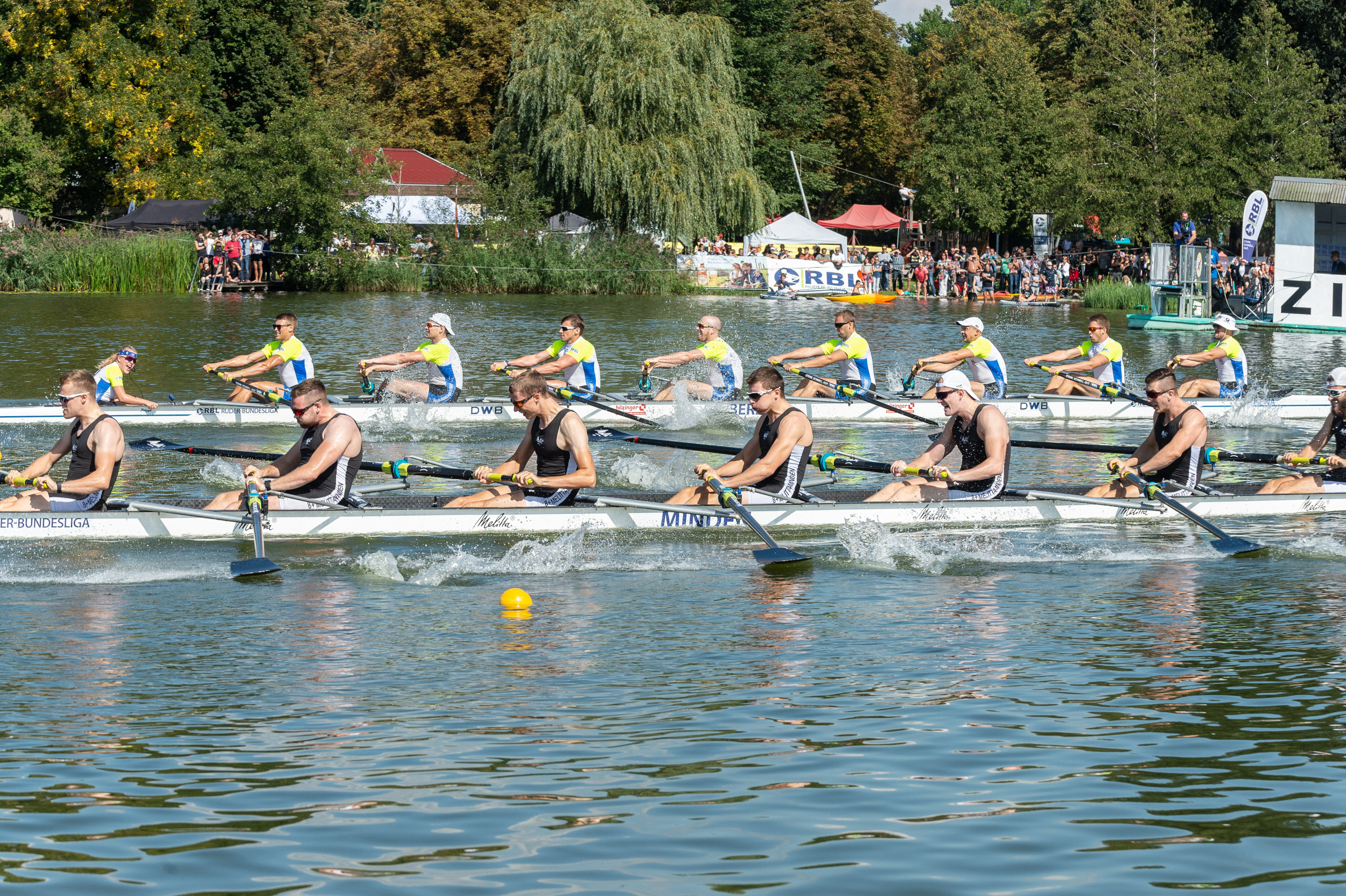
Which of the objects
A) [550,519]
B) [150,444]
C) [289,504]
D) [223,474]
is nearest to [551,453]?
[550,519]

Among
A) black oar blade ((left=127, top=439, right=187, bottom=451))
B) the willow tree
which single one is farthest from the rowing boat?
the willow tree

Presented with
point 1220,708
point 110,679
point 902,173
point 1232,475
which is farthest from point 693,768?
point 902,173

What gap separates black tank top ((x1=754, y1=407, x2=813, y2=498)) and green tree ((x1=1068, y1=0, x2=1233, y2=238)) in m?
41.4

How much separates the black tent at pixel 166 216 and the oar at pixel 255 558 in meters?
42.1

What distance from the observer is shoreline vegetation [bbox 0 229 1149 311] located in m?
47.8

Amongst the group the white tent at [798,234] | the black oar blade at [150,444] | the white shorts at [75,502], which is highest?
the white tent at [798,234]

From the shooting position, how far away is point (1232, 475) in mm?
18141

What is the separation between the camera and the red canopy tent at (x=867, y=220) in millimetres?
70125

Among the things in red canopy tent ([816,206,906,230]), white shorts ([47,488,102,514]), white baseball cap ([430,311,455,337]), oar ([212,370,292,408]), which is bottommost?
white shorts ([47,488,102,514])

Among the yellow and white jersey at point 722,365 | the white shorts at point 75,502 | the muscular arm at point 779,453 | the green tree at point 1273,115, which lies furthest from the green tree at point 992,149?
the white shorts at point 75,502

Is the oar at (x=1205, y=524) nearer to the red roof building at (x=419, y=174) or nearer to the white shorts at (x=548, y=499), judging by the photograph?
the white shorts at (x=548, y=499)

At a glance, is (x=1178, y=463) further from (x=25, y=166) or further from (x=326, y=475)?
(x=25, y=166)

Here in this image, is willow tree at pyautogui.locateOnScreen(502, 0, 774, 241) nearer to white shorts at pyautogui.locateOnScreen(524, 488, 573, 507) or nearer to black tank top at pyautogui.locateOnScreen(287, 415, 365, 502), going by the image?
white shorts at pyautogui.locateOnScreen(524, 488, 573, 507)

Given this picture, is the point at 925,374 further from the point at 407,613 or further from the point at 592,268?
the point at 592,268
